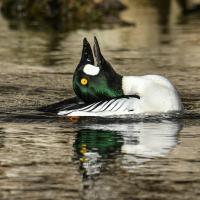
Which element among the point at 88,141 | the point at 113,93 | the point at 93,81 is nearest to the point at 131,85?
the point at 113,93

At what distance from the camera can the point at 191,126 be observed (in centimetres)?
1139

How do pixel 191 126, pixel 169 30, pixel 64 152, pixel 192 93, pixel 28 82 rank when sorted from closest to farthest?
pixel 64 152
pixel 191 126
pixel 192 93
pixel 28 82
pixel 169 30

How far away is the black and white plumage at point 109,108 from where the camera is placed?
11.6 meters

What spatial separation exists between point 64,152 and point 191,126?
2.31m

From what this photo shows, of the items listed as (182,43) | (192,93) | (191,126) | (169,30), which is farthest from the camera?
(169,30)

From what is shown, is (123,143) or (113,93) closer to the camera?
(123,143)

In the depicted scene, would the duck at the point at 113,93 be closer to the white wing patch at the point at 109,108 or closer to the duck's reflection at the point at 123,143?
the white wing patch at the point at 109,108

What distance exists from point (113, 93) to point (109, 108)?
1.01 feet

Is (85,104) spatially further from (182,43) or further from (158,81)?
(182,43)

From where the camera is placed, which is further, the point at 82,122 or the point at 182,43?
the point at 182,43

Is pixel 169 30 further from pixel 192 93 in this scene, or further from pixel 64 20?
pixel 192 93

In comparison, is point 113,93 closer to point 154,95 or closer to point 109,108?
point 109,108

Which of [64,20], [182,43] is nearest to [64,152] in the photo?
[182,43]

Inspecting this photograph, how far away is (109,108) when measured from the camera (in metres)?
11.8
